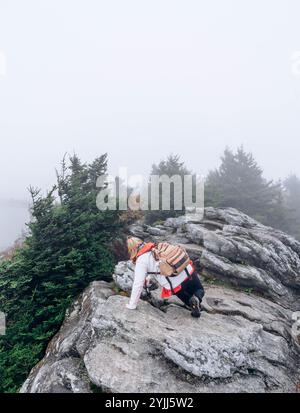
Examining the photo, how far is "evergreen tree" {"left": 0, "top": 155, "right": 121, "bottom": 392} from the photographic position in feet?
25.2

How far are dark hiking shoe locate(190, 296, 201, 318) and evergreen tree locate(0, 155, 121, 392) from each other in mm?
3717

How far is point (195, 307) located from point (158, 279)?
1398mm

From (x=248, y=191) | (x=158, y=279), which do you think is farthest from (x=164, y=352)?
(x=248, y=191)

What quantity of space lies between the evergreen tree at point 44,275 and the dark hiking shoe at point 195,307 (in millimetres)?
3717

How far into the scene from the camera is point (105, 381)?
18.1ft

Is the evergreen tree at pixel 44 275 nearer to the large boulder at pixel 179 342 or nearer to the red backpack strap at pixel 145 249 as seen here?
the large boulder at pixel 179 342

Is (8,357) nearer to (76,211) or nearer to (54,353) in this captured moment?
(54,353)

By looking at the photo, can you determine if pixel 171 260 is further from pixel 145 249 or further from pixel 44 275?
pixel 44 275

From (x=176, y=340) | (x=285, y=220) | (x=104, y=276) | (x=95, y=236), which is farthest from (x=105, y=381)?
(x=285, y=220)

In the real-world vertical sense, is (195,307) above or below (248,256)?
below

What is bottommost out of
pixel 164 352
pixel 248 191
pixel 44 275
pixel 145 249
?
pixel 164 352

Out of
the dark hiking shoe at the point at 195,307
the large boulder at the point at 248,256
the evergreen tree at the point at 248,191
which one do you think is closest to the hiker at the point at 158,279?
the dark hiking shoe at the point at 195,307

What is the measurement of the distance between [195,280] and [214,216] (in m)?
8.36

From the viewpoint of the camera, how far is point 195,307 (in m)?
7.43
